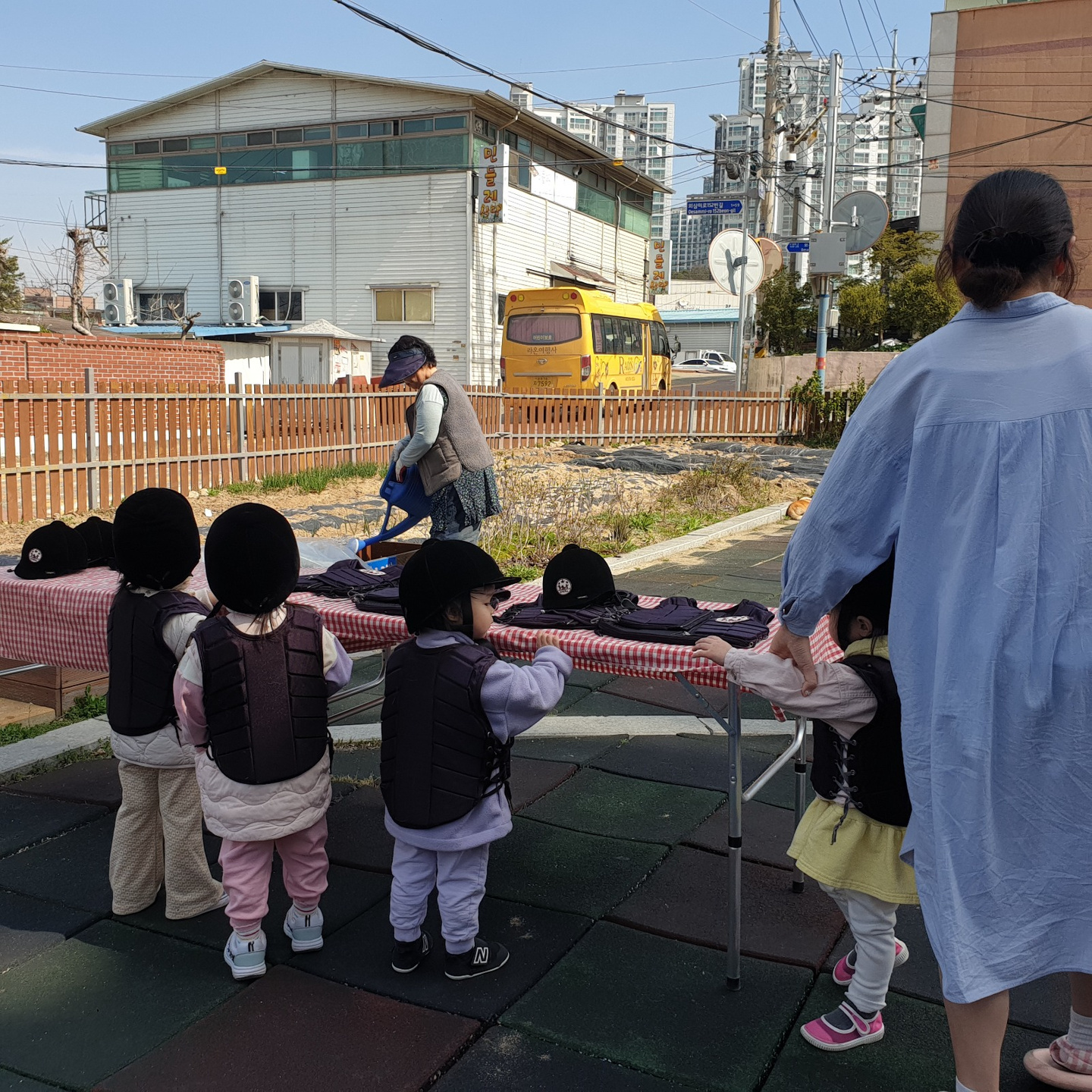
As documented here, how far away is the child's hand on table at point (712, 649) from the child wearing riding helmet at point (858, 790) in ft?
0.11

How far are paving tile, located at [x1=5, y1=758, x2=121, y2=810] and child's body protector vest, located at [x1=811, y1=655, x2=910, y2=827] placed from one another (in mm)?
2854

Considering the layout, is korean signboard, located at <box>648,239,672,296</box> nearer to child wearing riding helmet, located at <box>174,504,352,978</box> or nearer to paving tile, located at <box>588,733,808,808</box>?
paving tile, located at <box>588,733,808,808</box>

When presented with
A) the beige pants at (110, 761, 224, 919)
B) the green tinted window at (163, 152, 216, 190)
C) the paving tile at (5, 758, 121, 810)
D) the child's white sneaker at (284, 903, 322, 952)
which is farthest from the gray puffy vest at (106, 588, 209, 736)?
the green tinted window at (163, 152, 216, 190)

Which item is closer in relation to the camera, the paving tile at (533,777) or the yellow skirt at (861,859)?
the yellow skirt at (861,859)

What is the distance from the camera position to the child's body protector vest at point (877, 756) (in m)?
2.44

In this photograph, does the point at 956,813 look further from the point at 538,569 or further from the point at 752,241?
the point at 752,241

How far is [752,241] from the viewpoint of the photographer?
50.4 feet

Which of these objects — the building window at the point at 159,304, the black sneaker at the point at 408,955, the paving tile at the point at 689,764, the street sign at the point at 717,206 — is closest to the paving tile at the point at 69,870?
the black sneaker at the point at 408,955

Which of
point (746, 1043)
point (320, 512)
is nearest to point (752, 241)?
point (320, 512)

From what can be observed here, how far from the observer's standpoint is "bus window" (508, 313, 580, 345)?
22.8m

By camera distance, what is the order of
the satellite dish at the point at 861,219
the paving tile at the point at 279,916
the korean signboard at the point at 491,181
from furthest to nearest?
the korean signboard at the point at 491,181, the satellite dish at the point at 861,219, the paving tile at the point at 279,916

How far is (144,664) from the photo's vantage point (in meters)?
3.17

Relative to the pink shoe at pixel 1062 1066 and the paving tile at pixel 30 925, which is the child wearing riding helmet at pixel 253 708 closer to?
the paving tile at pixel 30 925

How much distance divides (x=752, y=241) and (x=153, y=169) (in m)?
24.3
